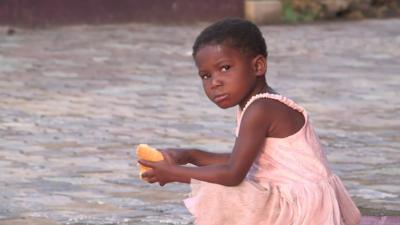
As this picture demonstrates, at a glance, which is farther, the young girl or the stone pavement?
the stone pavement

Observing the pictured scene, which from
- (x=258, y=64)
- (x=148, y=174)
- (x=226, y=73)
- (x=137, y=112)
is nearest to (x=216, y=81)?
(x=226, y=73)

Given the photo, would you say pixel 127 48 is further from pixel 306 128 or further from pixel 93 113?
pixel 306 128

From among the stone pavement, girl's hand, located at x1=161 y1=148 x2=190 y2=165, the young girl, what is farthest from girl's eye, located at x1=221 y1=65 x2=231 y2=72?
the stone pavement

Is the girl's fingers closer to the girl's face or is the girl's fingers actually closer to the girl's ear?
the girl's face

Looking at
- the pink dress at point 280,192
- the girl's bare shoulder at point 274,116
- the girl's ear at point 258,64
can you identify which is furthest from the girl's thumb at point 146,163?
the girl's ear at point 258,64

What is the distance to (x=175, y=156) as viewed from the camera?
4.27m

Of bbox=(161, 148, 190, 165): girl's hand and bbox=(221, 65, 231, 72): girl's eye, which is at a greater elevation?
bbox=(221, 65, 231, 72): girl's eye

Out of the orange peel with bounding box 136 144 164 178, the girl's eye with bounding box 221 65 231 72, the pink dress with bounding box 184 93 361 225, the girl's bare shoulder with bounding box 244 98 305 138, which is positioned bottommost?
the pink dress with bounding box 184 93 361 225

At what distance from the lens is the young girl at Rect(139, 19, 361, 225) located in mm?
4164

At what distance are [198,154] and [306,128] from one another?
0.41 metres

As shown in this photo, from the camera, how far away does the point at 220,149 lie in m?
7.37

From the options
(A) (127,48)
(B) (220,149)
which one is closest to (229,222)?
(B) (220,149)

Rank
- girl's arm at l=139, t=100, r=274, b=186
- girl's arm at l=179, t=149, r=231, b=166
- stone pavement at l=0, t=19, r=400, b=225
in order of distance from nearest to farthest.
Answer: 1. girl's arm at l=139, t=100, r=274, b=186
2. girl's arm at l=179, t=149, r=231, b=166
3. stone pavement at l=0, t=19, r=400, b=225

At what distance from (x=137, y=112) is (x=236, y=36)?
190 inches
